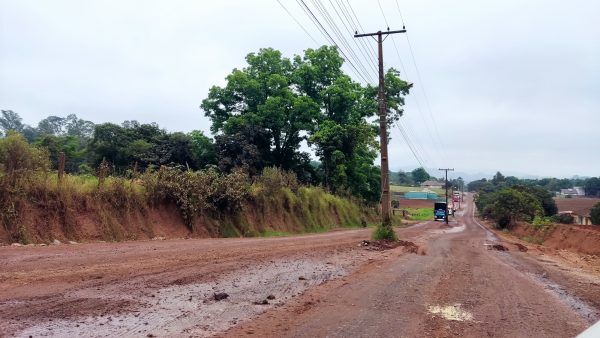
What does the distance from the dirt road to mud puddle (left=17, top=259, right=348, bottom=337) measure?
18 millimetres

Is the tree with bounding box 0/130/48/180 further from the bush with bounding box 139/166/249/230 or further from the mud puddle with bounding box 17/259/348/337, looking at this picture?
the mud puddle with bounding box 17/259/348/337

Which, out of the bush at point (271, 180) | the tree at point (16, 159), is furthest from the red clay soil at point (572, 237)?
the tree at point (16, 159)

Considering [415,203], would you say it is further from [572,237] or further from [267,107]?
[572,237]

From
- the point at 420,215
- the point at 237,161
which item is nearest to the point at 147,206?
the point at 237,161

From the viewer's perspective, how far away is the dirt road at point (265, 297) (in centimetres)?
666

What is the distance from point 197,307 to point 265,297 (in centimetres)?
150

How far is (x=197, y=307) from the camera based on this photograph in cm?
761

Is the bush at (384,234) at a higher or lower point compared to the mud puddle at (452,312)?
higher

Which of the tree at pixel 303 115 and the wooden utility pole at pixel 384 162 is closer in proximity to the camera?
the wooden utility pole at pixel 384 162

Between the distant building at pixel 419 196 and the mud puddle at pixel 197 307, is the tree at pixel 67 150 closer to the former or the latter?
the mud puddle at pixel 197 307

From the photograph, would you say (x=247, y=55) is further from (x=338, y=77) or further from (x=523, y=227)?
(x=523, y=227)

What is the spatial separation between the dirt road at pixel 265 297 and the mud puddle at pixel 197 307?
0.02m

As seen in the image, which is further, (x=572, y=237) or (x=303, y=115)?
(x=303, y=115)

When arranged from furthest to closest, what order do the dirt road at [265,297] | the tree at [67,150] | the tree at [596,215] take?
1. the tree at [596,215]
2. the tree at [67,150]
3. the dirt road at [265,297]
